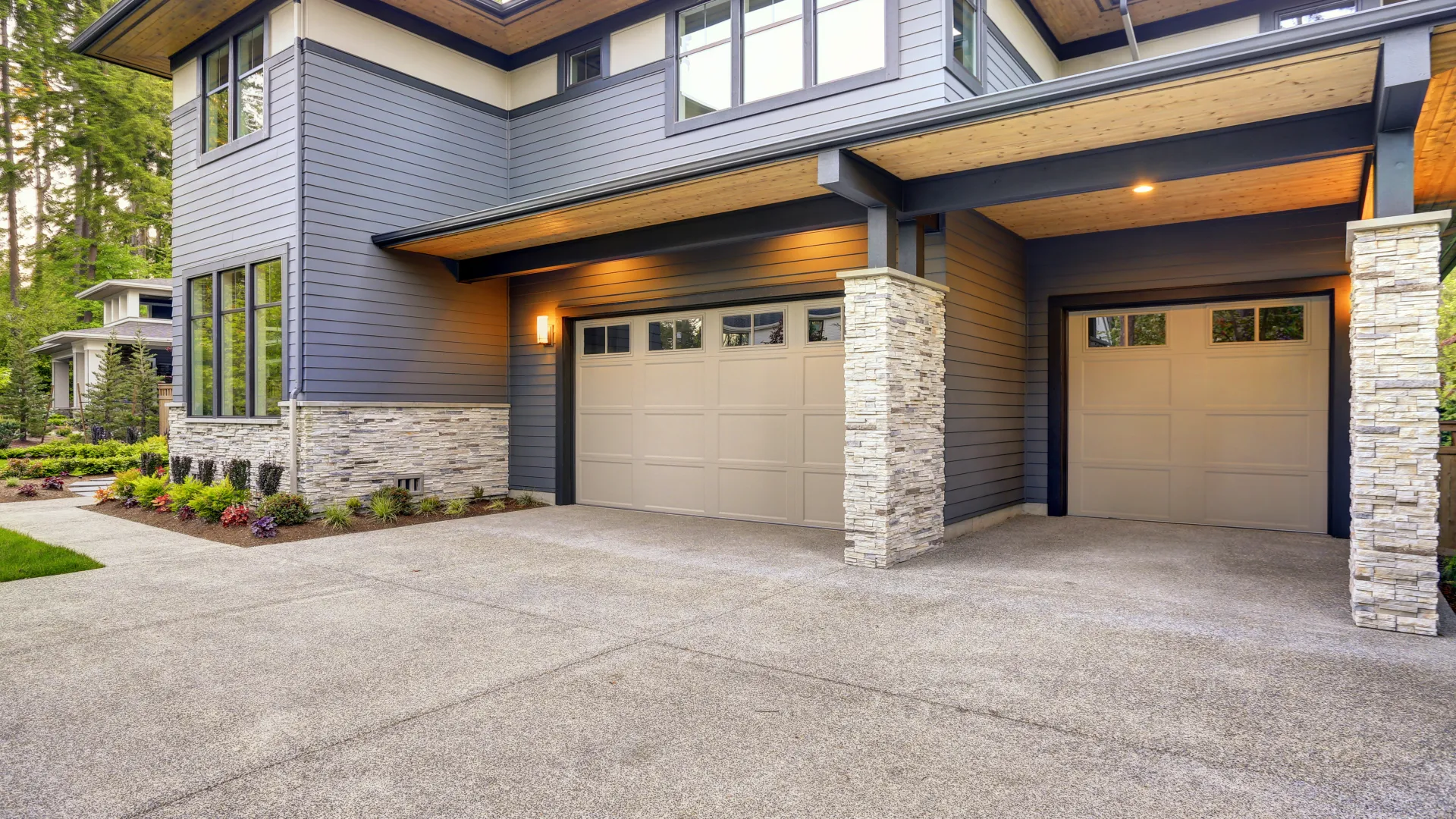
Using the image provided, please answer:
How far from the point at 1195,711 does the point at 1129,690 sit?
0.93 ft

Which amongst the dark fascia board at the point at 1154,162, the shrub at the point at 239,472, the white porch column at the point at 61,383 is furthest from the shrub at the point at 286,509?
the white porch column at the point at 61,383

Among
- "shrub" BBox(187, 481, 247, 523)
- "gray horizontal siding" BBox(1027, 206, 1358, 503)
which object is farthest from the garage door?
"shrub" BBox(187, 481, 247, 523)

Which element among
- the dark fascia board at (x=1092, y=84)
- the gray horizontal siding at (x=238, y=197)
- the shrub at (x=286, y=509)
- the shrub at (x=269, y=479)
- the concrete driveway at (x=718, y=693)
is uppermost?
the gray horizontal siding at (x=238, y=197)

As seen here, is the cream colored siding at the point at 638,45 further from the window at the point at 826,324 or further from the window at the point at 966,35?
the window at the point at 826,324

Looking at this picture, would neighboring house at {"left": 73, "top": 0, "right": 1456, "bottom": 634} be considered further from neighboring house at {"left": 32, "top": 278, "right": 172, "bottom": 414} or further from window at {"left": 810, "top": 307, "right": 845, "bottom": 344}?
neighboring house at {"left": 32, "top": 278, "right": 172, "bottom": 414}

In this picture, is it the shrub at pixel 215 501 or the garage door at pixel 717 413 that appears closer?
the garage door at pixel 717 413

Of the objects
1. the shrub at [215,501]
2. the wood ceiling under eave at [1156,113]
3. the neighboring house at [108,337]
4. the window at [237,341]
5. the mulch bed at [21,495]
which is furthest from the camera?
the neighboring house at [108,337]

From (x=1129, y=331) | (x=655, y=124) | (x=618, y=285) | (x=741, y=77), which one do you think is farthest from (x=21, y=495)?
(x=1129, y=331)

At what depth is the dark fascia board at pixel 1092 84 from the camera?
391 centimetres

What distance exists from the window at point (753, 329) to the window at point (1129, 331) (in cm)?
347

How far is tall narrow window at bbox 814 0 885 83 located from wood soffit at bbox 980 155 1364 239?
184 cm

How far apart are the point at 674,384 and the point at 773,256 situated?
1902mm

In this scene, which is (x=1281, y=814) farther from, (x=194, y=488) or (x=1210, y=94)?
(x=194, y=488)

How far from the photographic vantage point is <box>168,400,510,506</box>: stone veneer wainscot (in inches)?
329
